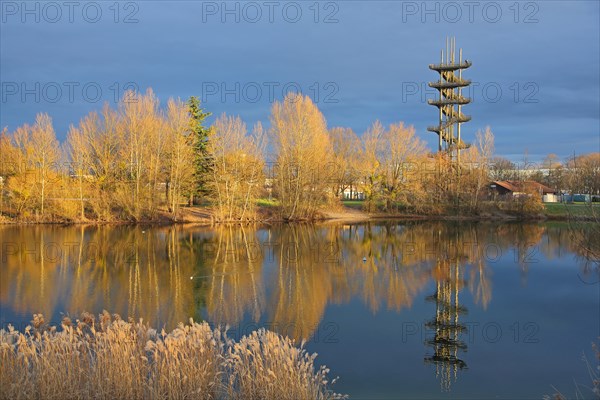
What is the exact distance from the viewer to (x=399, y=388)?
9.33 meters

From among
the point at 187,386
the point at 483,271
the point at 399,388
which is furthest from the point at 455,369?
the point at 483,271

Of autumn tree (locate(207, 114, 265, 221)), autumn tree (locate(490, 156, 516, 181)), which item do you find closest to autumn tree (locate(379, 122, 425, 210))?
autumn tree (locate(207, 114, 265, 221))

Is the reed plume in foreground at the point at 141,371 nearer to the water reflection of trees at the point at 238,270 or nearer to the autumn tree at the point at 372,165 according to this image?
the water reflection of trees at the point at 238,270

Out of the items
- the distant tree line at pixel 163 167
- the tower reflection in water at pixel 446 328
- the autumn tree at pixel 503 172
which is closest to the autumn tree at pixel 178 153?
the distant tree line at pixel 163 167

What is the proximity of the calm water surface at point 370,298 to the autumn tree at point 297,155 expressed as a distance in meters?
16.6

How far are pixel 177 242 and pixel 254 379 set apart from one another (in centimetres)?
2430

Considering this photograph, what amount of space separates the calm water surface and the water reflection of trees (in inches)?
3.2

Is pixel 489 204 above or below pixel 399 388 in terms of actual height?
above

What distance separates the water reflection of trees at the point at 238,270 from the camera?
14.5 m

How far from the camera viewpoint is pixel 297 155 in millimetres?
46562

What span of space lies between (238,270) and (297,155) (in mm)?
26827

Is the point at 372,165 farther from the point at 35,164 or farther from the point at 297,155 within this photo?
the point at 35,164

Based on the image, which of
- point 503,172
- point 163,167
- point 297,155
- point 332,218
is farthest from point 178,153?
point 503,172

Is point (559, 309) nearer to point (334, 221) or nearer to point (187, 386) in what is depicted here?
point (187, 386)
